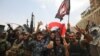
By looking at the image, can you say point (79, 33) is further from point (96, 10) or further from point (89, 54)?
point (96, 10)

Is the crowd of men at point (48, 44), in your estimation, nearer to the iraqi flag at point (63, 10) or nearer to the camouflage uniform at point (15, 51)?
the camouflage uniform at point (15, 51)

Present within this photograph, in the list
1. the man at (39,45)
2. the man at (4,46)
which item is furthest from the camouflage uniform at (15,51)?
the man at (39,45)

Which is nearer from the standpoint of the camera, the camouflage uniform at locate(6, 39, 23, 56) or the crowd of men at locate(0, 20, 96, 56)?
the crowd of men at locate(0, 20, 96, 56)

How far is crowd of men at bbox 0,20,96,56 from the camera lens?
10711 mm

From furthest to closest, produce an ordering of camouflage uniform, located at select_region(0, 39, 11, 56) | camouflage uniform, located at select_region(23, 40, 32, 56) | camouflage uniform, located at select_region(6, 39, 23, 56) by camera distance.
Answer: camouflage uniform, located at select_region(0, 39, 11, 56)
camouflage uniform, located at select_region(6, 39, 23, 56)
camouflage uniform, located at select_region(23, 40, 32, 56)

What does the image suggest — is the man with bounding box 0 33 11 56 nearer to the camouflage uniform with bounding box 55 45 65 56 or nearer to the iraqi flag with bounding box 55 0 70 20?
the camouflage uniform with bounding box 55 45 65 56

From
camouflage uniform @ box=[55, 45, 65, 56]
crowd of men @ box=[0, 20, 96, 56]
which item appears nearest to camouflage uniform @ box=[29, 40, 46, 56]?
crowd of men @ box=[0, 20, 96, 56]

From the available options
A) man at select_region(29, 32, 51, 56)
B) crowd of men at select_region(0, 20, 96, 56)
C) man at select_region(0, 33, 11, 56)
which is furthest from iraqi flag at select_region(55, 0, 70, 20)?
man at select_region(29, 32, 51, 56)

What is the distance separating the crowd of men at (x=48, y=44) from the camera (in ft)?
35.1

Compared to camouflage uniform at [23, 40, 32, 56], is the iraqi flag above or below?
above

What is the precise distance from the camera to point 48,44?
10.8 m

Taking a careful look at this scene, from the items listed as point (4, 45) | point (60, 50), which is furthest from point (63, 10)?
point (60, 50)

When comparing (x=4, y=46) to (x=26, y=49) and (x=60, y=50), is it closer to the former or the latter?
(x=26, y=49)

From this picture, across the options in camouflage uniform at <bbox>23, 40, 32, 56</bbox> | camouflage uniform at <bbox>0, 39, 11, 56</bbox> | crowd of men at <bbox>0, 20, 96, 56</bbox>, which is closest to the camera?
crowd of men at <bbox>0, 20, 96, 56</bbox>
